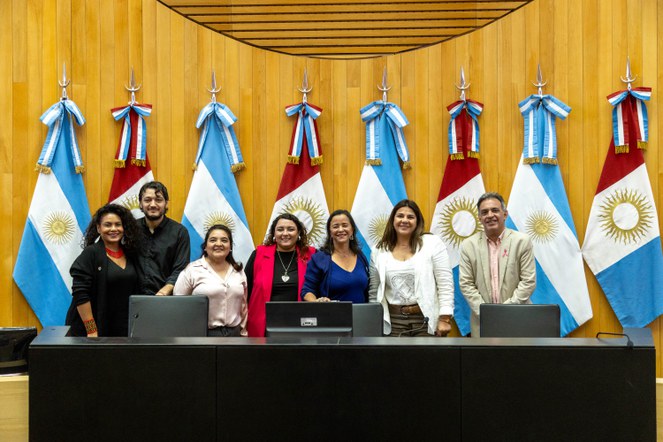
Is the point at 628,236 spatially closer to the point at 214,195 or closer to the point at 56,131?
the point at 214,195

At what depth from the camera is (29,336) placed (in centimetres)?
247

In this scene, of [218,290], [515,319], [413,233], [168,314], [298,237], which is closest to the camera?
[515,319]

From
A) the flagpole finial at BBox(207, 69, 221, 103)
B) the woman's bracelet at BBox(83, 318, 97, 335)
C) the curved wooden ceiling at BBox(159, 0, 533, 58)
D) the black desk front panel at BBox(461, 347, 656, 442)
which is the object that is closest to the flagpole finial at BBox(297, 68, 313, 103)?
the flagpole finial at BBox(207, 69, 221, 103)

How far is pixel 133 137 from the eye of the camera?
182 inches

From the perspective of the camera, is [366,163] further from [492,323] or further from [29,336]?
[29,336]

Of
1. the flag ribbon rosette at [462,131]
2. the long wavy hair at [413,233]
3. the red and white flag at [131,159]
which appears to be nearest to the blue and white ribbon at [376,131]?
the flag ribbon rosette at [462,131]

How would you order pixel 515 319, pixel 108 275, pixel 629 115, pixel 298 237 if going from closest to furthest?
pixel 515 319, pixel 108 275, pixel 298 237, pixel 629 115

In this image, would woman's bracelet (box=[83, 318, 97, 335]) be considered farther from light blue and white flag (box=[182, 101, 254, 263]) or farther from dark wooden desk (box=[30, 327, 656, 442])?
dark wooden desk (box=[30, 327, 656, 442])

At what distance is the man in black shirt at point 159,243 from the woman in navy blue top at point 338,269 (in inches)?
28.2

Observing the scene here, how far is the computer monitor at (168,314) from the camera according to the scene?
3260mm

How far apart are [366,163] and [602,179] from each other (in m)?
1.44

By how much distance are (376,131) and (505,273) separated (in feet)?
4.10

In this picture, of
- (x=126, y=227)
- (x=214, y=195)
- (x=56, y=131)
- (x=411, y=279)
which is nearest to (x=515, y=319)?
(x=411, y=279)

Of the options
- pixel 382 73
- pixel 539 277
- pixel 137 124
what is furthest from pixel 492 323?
pixel 137 124
